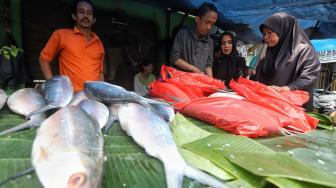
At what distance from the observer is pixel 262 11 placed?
625 centimetres

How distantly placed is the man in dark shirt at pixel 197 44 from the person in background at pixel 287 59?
77 cm

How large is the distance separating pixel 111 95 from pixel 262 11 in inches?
210

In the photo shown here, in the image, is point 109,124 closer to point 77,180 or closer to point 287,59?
point 77,180

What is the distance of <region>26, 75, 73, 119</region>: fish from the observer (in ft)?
5.50

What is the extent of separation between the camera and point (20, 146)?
1.24m

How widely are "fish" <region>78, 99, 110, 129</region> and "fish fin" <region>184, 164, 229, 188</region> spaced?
0.54m

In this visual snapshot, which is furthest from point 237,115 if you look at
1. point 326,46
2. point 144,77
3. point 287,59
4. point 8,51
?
point 326,46

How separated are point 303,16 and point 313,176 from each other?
606 centimetres

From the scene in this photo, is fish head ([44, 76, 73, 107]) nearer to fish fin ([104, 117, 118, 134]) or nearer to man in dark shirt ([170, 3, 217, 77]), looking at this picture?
fish fin ([104, 117, 118, 134])

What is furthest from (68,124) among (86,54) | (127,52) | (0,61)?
(127,52)

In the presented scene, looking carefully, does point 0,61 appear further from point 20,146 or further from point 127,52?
point 20,146

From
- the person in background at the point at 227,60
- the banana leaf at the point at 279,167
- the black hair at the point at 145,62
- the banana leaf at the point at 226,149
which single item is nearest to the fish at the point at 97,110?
the banana leaf at the point at 226,149

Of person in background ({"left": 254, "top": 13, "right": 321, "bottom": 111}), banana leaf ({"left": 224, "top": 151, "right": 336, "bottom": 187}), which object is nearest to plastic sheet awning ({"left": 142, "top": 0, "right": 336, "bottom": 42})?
person in background ({"left": 254, "top": 13, "right": 321, "bottom": 111})

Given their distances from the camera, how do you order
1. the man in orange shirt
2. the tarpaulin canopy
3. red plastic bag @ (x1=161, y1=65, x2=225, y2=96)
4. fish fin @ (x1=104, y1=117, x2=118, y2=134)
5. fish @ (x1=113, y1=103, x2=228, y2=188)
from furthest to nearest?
the tarpaulin canopy → the man in orange shirt → red plastic bag @ (x1=161, y1=65, x2=225, y2=96) → fish fin @ (x1=104, y1=117, x2=118, y2=134) → fish @ (x1=113, y1=103, x2=228, y2=188)
